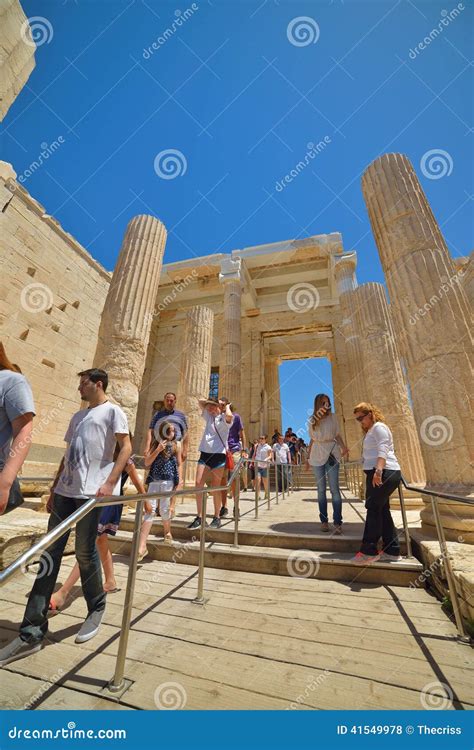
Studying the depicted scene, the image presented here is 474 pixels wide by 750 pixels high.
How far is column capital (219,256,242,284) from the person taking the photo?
1453 cm

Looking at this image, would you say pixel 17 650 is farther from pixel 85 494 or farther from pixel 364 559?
pixel 364 559

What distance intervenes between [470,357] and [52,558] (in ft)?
15.9

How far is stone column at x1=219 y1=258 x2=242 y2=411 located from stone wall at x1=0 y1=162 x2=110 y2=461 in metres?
5.23

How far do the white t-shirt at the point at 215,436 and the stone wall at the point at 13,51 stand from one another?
5.54 metres

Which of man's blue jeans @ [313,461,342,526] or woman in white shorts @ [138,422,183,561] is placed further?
man's blue jeans @ [313,461,342,526]

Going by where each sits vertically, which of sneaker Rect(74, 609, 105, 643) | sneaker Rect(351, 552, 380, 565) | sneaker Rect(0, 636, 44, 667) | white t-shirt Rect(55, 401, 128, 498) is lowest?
sneaker Rect(0, 636, 44, 667)

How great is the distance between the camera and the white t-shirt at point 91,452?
224cm

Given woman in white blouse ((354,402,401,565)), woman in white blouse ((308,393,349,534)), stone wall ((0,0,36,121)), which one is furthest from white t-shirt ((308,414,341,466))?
stone wall ((0,0,36,121))

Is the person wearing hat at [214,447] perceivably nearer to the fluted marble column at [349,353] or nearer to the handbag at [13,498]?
the handbag at [13,498]

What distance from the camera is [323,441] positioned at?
4379 millimetres

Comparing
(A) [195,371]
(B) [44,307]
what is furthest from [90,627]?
(B) [44,307]

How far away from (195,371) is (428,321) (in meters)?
8.55

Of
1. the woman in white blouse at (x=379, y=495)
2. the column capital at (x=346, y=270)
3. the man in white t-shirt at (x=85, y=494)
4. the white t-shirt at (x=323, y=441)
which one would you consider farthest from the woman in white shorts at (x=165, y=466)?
the column capital at (x=346, y=270)

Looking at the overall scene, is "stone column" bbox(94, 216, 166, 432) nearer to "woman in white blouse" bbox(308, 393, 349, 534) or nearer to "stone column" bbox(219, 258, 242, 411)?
"woman in white blouse" bbox(308, 393, 349, 534)
